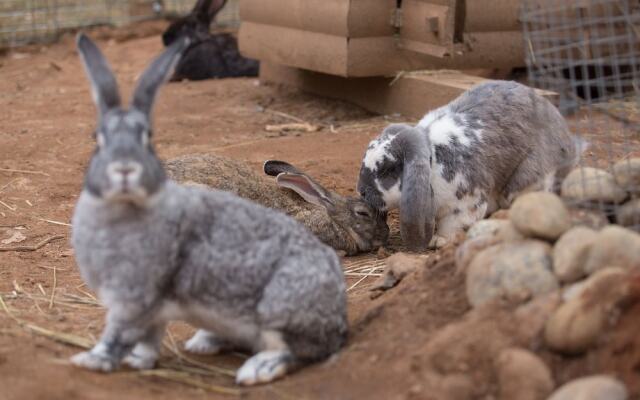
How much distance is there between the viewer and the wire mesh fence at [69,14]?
12.8 metres

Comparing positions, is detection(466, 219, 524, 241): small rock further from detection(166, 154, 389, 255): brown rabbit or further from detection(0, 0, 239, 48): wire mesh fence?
detection(0, 0, 239, 48): wire mesh fence

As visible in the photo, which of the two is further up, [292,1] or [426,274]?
[292,1]

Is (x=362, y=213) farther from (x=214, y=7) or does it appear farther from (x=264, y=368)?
(x=214, y=7)

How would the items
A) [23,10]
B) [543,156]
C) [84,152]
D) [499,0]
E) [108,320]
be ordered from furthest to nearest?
1. [23,10]
2. [499,0]
3. [84,152]
4. [543,156]
5. [108,320]

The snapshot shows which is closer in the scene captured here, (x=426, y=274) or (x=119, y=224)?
(x=119, y=224)

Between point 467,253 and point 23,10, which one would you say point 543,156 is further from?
point 23,10

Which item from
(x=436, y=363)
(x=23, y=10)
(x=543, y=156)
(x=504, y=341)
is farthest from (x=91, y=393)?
(x=23, y=10)

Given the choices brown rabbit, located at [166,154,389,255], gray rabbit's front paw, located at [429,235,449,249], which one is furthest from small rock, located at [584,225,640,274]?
brown rabbit, located at [166,154,389,255]

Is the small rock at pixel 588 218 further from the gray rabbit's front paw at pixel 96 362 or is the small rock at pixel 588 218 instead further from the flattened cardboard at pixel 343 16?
the flattened cardboard at pixel 343 16

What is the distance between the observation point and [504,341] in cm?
351

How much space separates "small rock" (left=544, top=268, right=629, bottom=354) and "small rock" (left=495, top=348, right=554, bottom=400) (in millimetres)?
117

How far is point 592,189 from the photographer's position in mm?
4348

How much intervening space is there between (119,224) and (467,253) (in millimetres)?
1424

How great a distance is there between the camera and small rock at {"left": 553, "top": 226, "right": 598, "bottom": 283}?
364cm
